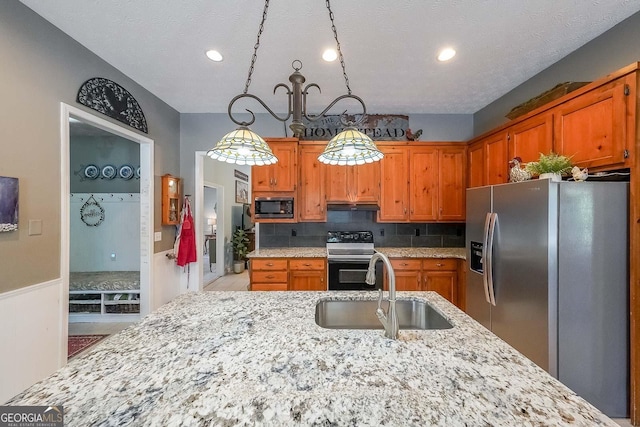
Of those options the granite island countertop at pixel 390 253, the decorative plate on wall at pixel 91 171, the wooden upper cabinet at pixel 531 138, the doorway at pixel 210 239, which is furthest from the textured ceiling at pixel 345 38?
the doorway at pixel 210 239

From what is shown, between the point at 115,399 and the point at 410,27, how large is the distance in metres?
2.63

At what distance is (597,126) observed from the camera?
71.8 inches

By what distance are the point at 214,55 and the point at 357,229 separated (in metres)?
2.65

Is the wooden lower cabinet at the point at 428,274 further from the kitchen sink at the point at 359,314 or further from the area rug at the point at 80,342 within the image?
the area rug at the point at 80,342

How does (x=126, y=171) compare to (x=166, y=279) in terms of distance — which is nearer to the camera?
(x=166, y=279)

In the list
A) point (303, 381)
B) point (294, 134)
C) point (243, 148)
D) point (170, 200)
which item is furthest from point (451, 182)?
point (170, 200)

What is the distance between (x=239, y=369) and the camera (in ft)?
2.74

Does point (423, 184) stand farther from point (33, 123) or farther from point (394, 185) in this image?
point (33, 123)

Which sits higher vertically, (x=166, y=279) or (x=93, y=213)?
(x=93, y=213)

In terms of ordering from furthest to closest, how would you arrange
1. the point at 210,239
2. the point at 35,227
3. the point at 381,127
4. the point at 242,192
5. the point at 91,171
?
the point at 242,192 < the point at 210,239 < the point at 91,171 < the point at 381,127 < the point at 35,227

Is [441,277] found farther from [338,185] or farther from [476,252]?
[338,185]

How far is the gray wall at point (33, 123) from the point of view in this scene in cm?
166

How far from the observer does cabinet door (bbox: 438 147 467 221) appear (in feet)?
11.2

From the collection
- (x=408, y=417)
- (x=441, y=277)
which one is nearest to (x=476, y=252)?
(x=441, y=277)
